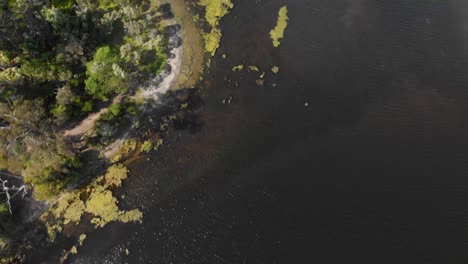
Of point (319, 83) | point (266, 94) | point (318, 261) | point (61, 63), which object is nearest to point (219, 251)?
point (318, 261)

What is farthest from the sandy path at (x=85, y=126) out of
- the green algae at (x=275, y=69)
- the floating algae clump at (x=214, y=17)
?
the green algae at (x=275, y=69)

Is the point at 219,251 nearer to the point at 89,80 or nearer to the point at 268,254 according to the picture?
the point at 268,254

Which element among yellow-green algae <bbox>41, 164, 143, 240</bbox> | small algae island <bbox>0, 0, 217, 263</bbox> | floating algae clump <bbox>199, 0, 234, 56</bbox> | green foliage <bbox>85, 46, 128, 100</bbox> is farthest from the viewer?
floating algae clump <bbox>199, 0, 234, 56</bbox>

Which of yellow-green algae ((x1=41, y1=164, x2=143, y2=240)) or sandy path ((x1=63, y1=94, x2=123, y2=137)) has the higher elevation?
sandy path ((x1=63, y1=94, x2=123, y2=137))

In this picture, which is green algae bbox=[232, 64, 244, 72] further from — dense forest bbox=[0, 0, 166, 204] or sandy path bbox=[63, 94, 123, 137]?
sandy path bbox=[63, 94, 123, 137]

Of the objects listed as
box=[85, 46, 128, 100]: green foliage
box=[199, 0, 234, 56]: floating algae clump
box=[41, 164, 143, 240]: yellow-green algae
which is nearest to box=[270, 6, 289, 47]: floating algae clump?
box=[199, 0, 234, 56]: floating algae clump
